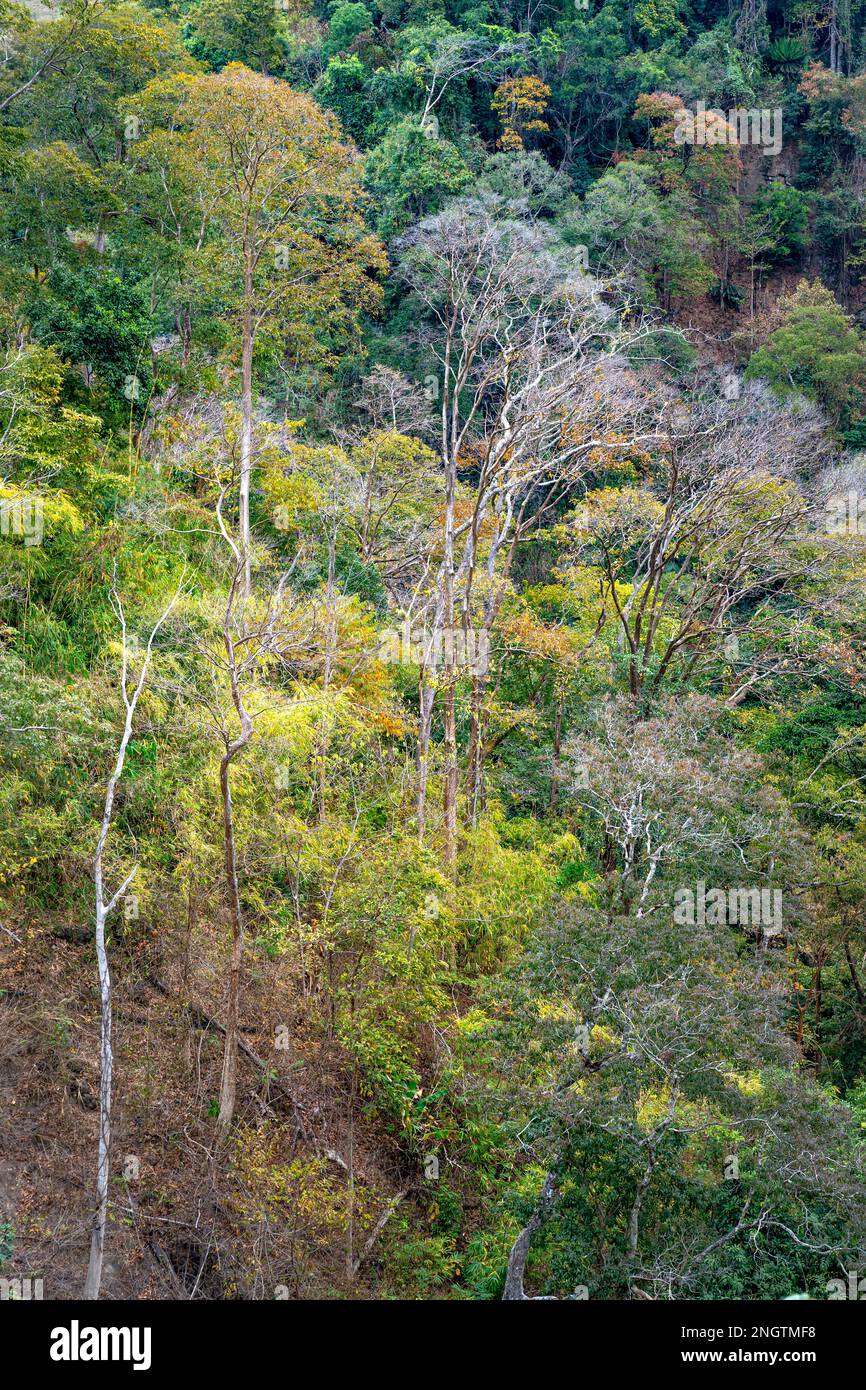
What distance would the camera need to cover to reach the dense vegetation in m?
11.6

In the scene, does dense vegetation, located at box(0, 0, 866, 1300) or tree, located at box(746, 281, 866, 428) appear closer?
dense vegetation, located at box(0, 0, 866, 1300)

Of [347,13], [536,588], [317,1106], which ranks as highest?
[347,13]

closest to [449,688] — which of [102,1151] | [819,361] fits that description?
[102,1151]

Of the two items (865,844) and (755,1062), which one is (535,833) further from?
(755,1062)

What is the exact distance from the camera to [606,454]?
78.1 feet

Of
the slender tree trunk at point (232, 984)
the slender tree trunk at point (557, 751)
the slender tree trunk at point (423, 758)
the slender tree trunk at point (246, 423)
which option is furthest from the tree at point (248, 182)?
the slender tree trunk at point (557, 751)

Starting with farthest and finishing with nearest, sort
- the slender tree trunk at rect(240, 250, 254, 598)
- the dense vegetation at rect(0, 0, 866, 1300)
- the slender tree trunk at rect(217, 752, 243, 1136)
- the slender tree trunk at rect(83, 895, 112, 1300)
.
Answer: the slender tree trunk at rect(240, 250, 254, 598) → the slender tree trunk at rect(217, 752, 243, 1136) → the dense vegetation at rect(0, 0, 866, 1300) → the slender tree trunk at rect(83, 895, 112, 1300)

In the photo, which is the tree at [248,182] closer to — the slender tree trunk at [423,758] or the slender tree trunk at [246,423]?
the slender tree trunk at [246,423]

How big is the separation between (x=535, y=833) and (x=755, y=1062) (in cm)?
966

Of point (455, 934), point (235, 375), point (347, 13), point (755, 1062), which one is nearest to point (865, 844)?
point (455, 934)

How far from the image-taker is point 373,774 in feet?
60.3

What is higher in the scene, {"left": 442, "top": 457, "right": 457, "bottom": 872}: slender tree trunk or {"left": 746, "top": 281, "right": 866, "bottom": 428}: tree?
{"left": 746, "top": 281, "right": 866, "bottom": 428}: tree

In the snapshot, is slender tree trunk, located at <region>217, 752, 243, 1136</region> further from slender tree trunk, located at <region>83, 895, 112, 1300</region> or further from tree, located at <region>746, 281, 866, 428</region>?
tree, located at <region>746, 281, 866, 428</region>

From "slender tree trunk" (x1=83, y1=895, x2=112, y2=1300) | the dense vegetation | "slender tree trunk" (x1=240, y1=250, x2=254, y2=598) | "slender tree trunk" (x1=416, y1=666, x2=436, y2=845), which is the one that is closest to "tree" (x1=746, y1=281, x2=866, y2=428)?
the dense vegetation
